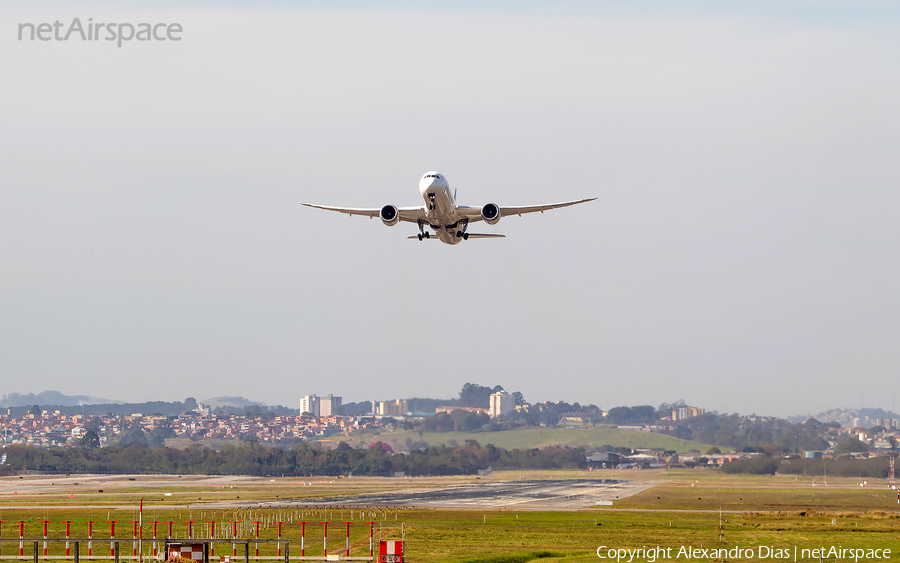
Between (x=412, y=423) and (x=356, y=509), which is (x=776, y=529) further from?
(x=412, y=423)

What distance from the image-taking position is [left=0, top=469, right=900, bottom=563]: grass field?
4325 cm

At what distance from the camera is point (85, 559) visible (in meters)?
37.3

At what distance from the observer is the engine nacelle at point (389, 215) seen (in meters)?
53.8

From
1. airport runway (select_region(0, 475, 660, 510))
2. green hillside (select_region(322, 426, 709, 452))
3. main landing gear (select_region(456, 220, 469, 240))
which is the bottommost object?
airport runway (select_region(0, 475, 660, 510))

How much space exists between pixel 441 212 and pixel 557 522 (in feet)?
68.7

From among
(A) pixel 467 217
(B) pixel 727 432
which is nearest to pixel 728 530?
(A) pixel 467 217

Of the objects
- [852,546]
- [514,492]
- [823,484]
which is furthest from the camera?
[823,484]


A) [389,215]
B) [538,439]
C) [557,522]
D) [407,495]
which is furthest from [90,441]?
[389,215]

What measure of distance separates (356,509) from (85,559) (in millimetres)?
32332

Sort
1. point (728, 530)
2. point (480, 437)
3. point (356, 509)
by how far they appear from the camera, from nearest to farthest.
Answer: point (728, 530), point (356, 509), point (480, 437)

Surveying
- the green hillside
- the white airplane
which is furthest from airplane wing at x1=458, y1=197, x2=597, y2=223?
the green hillside

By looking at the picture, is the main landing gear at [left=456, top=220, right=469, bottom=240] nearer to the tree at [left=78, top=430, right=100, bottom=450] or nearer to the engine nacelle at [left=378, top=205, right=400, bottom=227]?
the engine nacelle at [left=378, top=205, right=400, bottom=227]

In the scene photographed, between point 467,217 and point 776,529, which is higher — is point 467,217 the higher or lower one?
the higher one

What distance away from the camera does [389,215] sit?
5381cm
